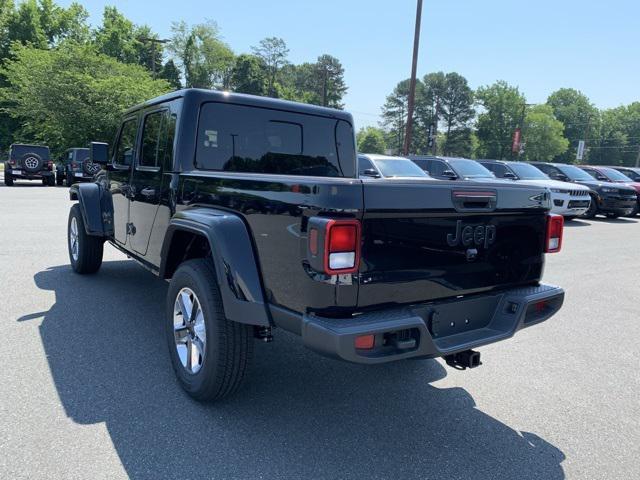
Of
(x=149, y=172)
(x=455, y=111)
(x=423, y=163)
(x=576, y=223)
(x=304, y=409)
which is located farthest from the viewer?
(x=455, y=111)

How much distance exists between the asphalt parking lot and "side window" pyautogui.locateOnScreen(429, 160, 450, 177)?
891 cm

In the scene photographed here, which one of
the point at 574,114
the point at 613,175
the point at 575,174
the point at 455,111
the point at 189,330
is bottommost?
the point at 189,330

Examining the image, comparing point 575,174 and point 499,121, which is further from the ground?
point 499,121

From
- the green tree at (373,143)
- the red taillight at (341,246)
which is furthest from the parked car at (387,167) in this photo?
the green tree at (373,143)

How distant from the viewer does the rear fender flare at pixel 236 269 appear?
2684mm

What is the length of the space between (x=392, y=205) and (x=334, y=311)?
1.90 feet

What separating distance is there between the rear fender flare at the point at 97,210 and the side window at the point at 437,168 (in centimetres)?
986

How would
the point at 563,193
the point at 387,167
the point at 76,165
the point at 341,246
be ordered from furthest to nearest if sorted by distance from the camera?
the point at 76,165
the point at 563,193
the point at 387,167
the point at 341,246

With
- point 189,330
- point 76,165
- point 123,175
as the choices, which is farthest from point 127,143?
point 76,165

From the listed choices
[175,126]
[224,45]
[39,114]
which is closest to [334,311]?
[175,126]

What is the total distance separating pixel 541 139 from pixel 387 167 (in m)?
95.1

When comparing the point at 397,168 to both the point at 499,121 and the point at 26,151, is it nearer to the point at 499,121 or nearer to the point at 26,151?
the point at 26,151

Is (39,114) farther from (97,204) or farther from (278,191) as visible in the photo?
(278,191)

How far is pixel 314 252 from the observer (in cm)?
229
